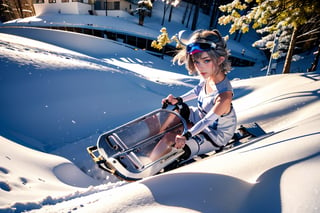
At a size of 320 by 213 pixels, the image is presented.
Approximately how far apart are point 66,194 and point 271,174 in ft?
7.09

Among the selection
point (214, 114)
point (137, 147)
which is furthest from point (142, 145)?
point (214, 114)

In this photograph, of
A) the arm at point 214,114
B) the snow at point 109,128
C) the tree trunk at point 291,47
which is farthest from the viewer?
the tree trunk at point 291,47

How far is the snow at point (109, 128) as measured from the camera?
1384 millimetres

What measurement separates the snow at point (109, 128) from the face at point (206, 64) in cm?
108

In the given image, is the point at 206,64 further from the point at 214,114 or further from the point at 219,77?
the point at 214,114

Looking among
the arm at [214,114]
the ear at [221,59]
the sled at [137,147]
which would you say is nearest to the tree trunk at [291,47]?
the ear at [221,59]

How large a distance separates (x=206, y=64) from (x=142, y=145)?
1468 millimetres

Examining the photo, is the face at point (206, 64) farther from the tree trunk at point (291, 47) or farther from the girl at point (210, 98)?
the tree trunk at point (291, 47)

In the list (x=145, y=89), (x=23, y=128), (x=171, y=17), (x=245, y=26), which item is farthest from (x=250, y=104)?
(x=171, y=17)

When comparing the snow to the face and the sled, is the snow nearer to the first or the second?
the sled

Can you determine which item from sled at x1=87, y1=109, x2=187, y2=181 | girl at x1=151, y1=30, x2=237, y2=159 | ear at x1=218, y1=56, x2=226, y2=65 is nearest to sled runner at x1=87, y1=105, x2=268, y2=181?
sled at x1=87, y1=109, x2=187, y2=181

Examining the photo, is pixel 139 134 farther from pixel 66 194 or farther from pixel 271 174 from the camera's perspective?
pixel 271 174

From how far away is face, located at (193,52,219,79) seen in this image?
7.52ft

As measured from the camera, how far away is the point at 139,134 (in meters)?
2.89
